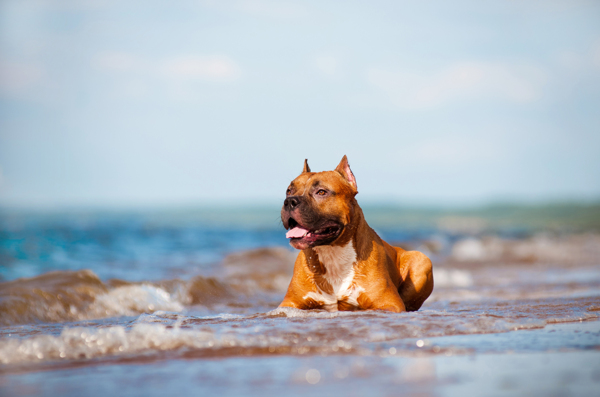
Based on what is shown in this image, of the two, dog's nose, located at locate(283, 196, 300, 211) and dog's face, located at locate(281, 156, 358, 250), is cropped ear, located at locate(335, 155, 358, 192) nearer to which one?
dog's face, located at locate(281, 156, 358, 250)

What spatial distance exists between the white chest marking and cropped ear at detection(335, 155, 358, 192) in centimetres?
63

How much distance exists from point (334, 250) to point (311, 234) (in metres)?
0.37

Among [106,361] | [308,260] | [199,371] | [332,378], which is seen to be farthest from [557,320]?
[106,361]

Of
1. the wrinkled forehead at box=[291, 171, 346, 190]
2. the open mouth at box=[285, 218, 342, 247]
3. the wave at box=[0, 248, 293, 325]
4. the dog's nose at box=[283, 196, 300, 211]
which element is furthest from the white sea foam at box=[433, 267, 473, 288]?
the dog's nose at box=[283, 196, 300, 211]

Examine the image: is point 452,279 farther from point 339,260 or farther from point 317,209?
→ point 317,209

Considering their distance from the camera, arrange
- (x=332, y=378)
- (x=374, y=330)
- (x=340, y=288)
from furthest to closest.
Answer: (x=340, y=288) → (x=374, y=330) → (x=332, y=378)

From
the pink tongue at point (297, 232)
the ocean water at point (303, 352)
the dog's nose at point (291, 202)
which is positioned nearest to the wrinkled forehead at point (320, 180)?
the dog's nose at point (291, 202)

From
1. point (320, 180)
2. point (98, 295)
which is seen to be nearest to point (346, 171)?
point (320, 180)

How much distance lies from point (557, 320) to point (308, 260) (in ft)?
7.46

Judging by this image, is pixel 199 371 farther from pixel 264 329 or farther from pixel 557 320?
pixel 557 320

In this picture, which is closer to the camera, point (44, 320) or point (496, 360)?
point (496, 360)

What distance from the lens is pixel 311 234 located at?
539 centimetres

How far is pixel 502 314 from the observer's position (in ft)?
17.3

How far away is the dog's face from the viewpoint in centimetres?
534
